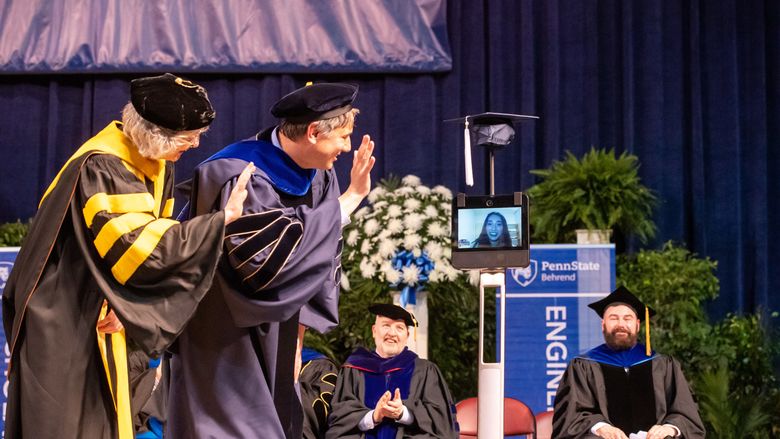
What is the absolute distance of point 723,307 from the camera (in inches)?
347

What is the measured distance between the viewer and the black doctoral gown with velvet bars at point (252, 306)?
2.89 meters

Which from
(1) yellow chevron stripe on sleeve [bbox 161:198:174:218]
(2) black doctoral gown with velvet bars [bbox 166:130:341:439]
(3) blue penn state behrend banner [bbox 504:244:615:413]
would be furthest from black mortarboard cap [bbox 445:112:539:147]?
(3) blue penn state behrend banner [bbox 504:244:615:413]

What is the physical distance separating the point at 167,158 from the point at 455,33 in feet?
21.2

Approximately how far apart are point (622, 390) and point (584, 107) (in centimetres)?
360

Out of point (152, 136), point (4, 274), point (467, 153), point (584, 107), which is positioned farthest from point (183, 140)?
point (584, 107)

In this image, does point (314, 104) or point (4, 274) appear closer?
point (314, 104)

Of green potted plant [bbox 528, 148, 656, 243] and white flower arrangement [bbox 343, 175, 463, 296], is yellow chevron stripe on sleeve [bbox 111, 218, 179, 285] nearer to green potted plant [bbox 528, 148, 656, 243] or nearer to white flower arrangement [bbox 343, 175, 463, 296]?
white flower arrangement [bbox 343, 175, 463, 296]

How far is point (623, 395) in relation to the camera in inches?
249

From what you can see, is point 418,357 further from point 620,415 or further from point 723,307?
point 723,307

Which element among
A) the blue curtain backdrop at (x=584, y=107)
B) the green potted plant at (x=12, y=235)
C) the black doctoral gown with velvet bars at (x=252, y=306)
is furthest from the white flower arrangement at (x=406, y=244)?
the black doctoral gown with velvet bars at (x=252, y=306)

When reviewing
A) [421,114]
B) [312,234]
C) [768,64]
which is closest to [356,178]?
[312,234]

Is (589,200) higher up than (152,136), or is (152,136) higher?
(589,200)

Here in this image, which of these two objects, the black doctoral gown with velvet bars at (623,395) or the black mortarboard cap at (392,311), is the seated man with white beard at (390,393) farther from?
the black doctoral gown with velvet bars at (623,395)

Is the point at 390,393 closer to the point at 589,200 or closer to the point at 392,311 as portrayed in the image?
the point at 392,311
